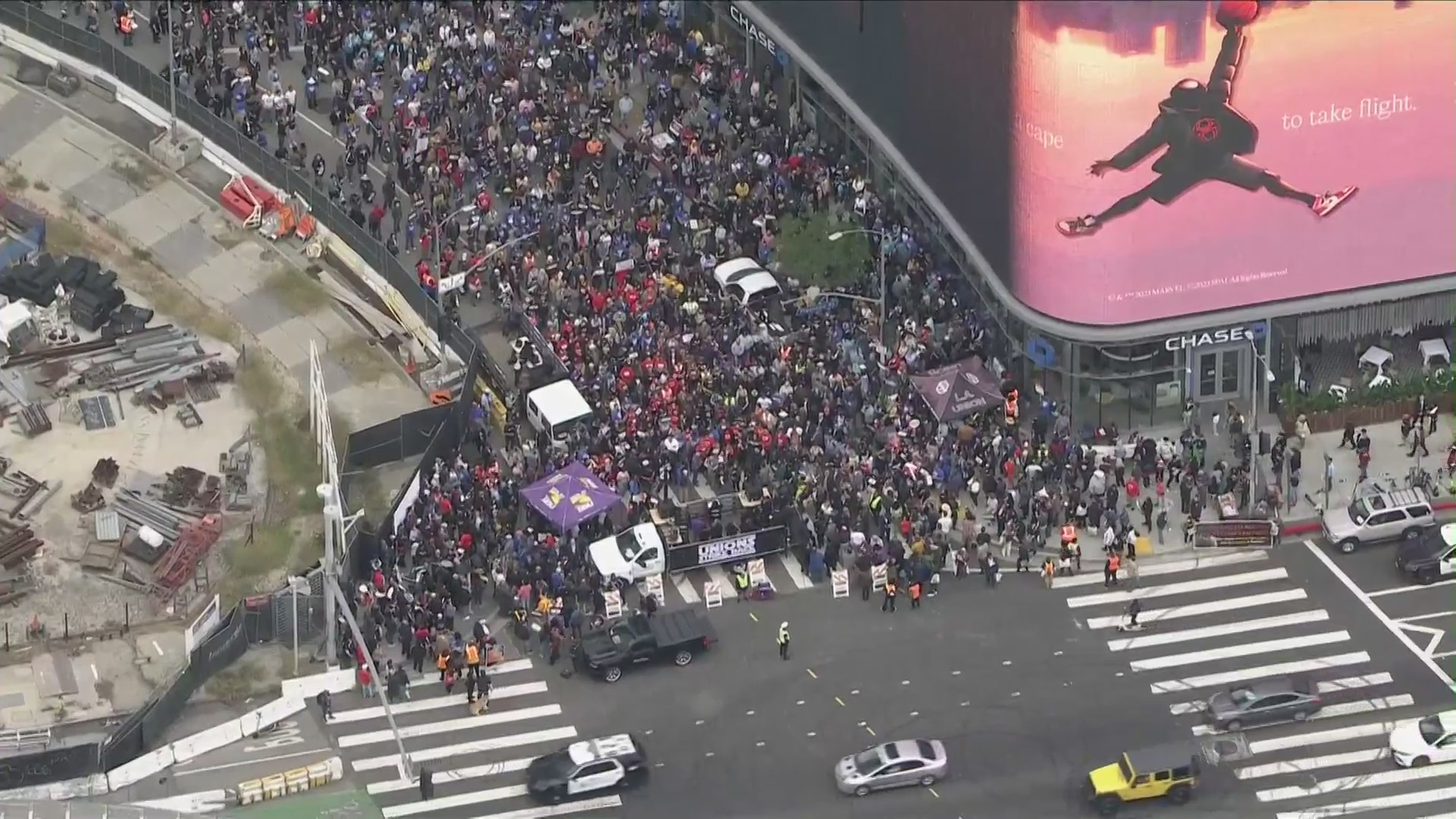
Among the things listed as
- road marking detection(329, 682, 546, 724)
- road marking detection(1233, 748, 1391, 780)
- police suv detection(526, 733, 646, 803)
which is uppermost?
road marking detection(329, 682, 546, 724)

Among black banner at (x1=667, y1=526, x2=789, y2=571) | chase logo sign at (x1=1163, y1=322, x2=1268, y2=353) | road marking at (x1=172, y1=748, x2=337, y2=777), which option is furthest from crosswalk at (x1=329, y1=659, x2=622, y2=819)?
chase logo sign at (x1=1163, y1=322, x2=1268, y2=353)

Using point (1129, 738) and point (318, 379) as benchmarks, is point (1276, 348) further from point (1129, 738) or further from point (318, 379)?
point (318, 379)

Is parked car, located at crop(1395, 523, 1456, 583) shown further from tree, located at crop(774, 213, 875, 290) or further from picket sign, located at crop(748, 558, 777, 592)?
tree, located at crop(774, 213, 875, 290)

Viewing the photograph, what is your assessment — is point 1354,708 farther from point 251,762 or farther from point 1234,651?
point 251,762

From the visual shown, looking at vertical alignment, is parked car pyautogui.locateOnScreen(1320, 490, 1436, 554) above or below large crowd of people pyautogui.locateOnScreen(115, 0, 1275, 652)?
below

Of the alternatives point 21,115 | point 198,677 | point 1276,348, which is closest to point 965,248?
point 1276,348

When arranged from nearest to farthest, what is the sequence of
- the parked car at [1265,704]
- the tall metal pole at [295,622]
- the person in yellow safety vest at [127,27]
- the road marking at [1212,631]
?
the parked car at [1265,704]
the tall metal pole at [295,622]
the road marking at [1212,631]
the person in yellow safety vest at [127,27]


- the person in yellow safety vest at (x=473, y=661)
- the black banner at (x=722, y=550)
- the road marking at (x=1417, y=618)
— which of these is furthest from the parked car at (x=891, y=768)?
the road marking at (x=1417, y=618)

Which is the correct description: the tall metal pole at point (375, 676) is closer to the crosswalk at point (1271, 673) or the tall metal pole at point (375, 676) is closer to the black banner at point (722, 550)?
the black banner at point (722, 550)
